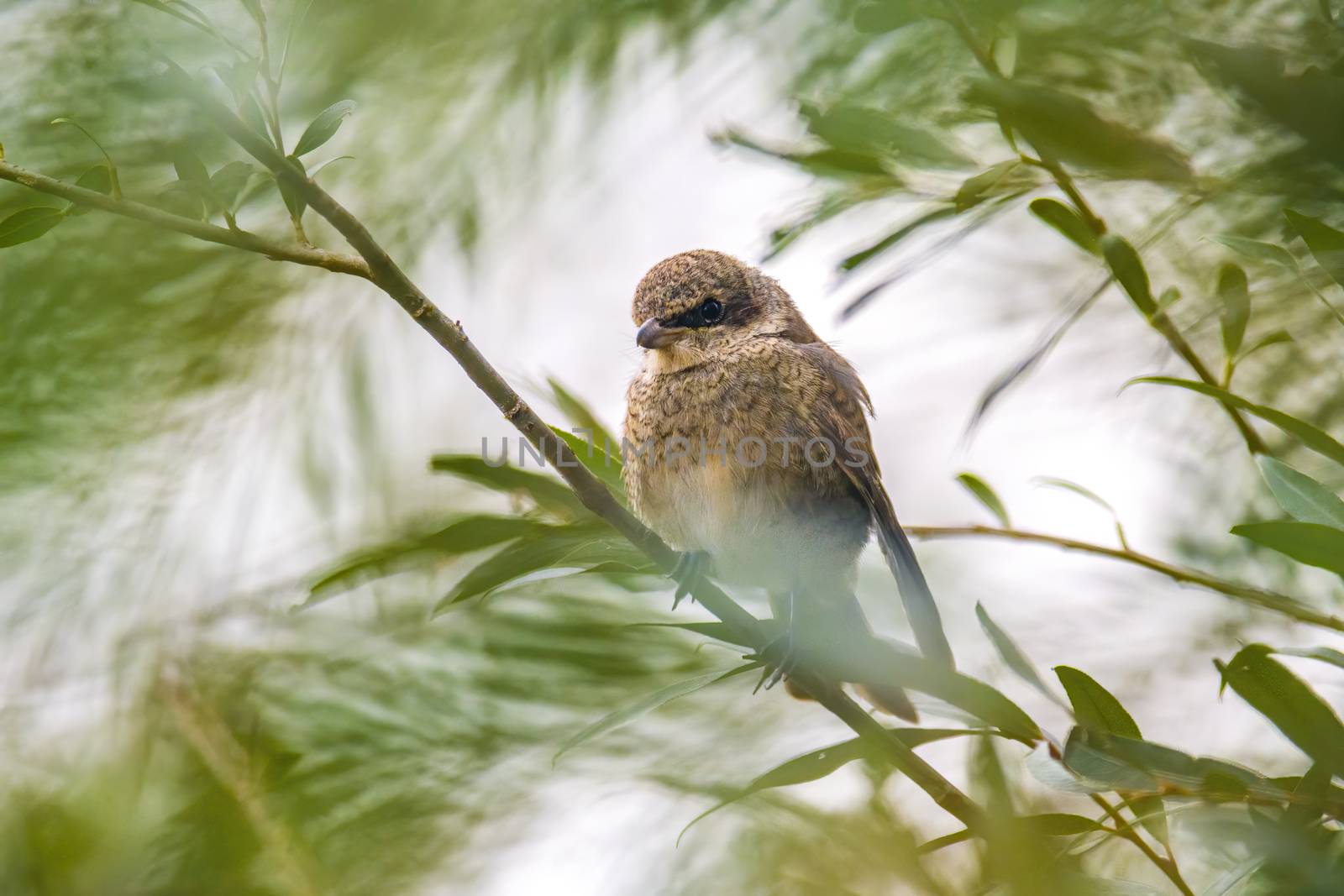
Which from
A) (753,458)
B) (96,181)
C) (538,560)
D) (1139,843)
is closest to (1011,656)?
(1139,843)

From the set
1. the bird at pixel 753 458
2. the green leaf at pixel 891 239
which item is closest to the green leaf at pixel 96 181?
the green leaf at pixel 891 239

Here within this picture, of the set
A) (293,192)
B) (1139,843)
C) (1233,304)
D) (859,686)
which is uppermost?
(293,192)

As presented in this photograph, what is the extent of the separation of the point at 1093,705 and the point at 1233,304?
0.33 metres

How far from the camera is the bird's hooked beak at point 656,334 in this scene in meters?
2.17

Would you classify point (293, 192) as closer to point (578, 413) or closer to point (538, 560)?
Result: point (538, 560)

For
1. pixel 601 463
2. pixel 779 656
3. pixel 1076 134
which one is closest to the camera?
pixel 1076 134

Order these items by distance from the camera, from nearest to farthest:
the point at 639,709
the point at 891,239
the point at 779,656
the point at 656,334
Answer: the point at 639,709
the point at 891,239
the point at 779,656
the point at 656,334

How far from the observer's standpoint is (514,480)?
1.08 meters

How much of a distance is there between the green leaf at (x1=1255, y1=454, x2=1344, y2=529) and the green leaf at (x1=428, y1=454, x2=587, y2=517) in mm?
552

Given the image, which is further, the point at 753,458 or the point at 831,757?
the point at 753,458

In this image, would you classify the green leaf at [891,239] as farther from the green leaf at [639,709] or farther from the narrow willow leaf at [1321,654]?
the narrow willow leaf at [1321,654]

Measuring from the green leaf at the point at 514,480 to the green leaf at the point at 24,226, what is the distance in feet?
1.34

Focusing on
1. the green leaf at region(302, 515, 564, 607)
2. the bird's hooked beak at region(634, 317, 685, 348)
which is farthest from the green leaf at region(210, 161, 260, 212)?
the bird's hooked beak at region(634, 317, 685, 348)

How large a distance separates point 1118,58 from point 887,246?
0.23 metres
